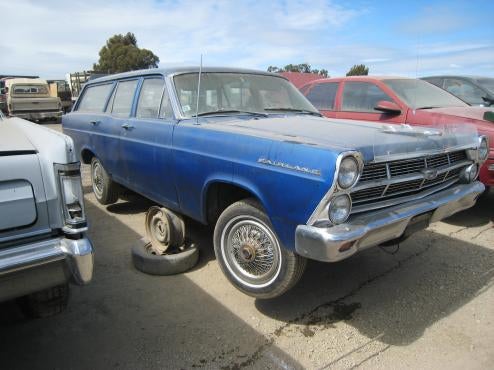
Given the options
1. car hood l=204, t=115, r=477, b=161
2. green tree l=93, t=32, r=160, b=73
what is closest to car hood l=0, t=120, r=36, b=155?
car hood l=204, t=115, r=477, b=161

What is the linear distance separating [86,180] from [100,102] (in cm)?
247

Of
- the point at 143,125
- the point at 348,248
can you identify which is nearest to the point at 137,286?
the point at 143,125

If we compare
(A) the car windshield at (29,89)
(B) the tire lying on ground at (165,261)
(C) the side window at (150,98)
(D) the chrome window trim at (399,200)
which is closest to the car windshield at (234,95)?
(C) the side window at (150,98)

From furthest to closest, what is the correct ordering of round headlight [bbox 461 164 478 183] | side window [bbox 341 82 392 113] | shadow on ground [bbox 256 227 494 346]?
side window [bbox 341 82 392 113] → round headlight [bbox 461 164 478 183] → shadow on ground [bbox 256 227 494 346]

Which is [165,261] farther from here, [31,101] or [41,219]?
[31,101]

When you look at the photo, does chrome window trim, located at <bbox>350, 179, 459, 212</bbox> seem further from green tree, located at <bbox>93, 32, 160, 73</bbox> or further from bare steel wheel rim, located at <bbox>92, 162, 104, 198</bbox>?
green tree, located at <bbox>93, 32, 160, 73</bbox>

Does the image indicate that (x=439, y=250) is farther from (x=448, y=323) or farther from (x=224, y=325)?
(x=224, y=325)

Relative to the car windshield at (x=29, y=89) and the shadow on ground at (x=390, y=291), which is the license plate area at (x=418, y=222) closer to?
the shadow on ground at (x=390, y=291)

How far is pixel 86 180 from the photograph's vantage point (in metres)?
7.37

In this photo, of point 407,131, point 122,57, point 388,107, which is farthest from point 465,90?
point 122,57

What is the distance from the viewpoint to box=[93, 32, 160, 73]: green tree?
39.3m

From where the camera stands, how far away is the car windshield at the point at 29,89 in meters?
17.5

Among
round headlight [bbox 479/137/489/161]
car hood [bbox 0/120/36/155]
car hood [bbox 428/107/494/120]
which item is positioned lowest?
round headlight [bbox 479/137/489/161]

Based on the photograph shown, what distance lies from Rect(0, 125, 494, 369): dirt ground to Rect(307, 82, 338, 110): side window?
309 cm
